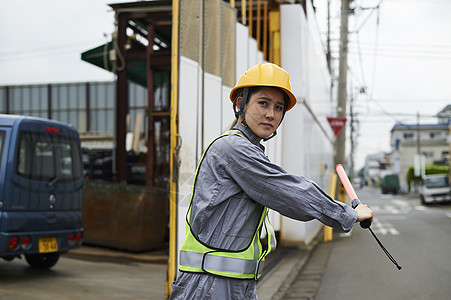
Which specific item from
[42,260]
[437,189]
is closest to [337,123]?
[42,260]

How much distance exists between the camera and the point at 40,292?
21.0 feet

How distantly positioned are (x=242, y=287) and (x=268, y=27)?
9433 mm

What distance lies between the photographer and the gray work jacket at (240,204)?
204 cm

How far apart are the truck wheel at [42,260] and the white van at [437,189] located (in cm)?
2201

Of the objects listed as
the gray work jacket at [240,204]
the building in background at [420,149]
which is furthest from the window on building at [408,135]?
the gray work jacket at [240,204]

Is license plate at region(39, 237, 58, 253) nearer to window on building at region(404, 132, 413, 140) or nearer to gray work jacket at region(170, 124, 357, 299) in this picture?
gray work jacket at region(170, 124, 357, 299)

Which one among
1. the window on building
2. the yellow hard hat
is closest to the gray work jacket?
the yellow hard hat

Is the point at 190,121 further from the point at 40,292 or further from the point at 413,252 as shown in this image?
the point at 413,252

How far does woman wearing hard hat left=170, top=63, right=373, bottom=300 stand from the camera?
205 cm

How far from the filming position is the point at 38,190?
25.1 feet

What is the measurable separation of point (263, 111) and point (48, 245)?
621cm

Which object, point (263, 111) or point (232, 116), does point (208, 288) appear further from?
point (232, 116)

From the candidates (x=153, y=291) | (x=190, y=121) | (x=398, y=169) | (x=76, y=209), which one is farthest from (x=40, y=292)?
(x=398, y=169)

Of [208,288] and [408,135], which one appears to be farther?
[408,135]
